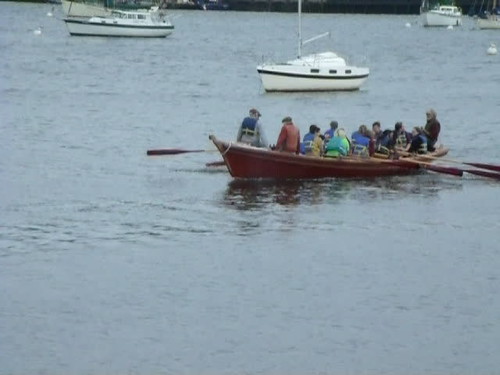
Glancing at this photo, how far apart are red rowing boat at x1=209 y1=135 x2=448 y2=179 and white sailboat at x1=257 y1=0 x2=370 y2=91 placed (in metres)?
31.0

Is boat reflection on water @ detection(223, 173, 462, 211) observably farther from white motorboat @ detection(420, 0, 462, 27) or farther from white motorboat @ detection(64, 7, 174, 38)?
white motorboat @ detection(420, 0, 462, 27)

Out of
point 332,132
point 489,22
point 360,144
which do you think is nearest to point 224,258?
point 360,144

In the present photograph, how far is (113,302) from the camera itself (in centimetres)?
2764

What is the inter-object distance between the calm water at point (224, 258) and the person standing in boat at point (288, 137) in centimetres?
105

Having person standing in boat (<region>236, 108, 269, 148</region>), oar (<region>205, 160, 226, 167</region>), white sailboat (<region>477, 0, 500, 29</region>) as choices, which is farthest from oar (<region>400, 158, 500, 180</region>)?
white sailboat (<region>477, 0, 500, 29</region>)

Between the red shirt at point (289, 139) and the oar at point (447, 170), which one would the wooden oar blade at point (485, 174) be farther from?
the red shirt at point (289, 139)

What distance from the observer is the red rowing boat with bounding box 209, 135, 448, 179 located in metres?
39.5

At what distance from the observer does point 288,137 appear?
1561 inches

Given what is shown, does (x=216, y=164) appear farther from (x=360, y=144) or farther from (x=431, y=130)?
(x=431, y=130)

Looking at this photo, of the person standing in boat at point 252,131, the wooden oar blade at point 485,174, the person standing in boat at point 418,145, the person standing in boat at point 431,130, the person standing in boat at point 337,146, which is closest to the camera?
the person standing in boat at point 252,131

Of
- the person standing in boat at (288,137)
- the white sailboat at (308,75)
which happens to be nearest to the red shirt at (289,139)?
the person standing in boat at (288,137)

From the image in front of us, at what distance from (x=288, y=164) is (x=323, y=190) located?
1.12 meters

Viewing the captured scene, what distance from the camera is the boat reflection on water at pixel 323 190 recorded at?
126 feet

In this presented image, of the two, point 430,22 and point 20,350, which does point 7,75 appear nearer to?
point 20,350
